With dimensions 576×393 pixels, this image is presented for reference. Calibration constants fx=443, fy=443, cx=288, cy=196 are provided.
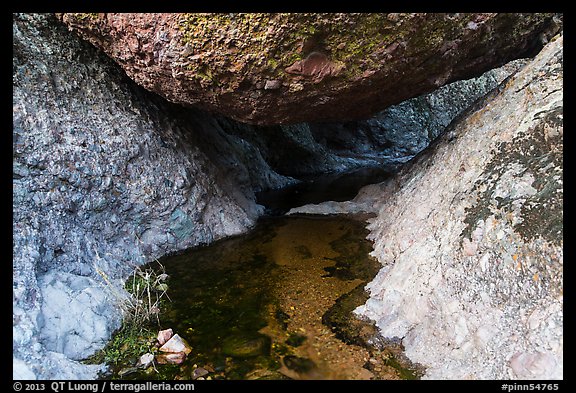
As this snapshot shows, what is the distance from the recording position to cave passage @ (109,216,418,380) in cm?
425

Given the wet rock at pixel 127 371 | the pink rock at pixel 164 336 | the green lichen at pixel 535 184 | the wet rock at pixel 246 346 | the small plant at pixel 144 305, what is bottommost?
the wet rock at pixel 127 371

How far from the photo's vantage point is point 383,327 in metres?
4.79

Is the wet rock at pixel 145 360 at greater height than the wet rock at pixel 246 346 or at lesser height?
lesser

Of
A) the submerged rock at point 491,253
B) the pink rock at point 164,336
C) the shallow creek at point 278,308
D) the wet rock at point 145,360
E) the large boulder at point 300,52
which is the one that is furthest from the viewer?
the large boulder at point 300,52

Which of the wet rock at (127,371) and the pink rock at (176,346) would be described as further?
the pink rock at (176,346)

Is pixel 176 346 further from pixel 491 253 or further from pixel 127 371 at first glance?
pixel 491 253

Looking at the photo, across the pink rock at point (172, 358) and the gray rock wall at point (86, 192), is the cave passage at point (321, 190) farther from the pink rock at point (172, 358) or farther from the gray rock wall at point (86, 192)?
the pink rock at point (172, 358)

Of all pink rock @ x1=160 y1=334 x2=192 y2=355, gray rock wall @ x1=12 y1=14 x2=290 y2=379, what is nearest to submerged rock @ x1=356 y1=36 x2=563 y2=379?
pink rock @ x1=160 y1=334 x2=192 y2=355

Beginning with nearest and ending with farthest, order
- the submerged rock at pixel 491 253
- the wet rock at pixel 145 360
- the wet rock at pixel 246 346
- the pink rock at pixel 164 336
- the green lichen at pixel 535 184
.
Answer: the submerged rock at pixel 491 253 < the green lichen at pixel 535 184 < the wet rock at pixel 145 360 < the wet rock at pixel 246 346 < the pink rock at pixel 164 336

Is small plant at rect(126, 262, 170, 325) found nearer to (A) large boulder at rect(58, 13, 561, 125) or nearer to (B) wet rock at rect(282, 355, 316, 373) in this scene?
(B) wet rock at rect(282, 355, 316, 373)

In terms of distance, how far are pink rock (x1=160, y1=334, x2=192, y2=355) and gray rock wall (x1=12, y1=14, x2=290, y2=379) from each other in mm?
720

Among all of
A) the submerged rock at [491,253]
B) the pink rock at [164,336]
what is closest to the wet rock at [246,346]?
the pink rock at [164,336]

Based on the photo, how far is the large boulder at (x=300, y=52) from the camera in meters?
5.58

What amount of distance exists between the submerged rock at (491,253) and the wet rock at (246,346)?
1.22 meters
